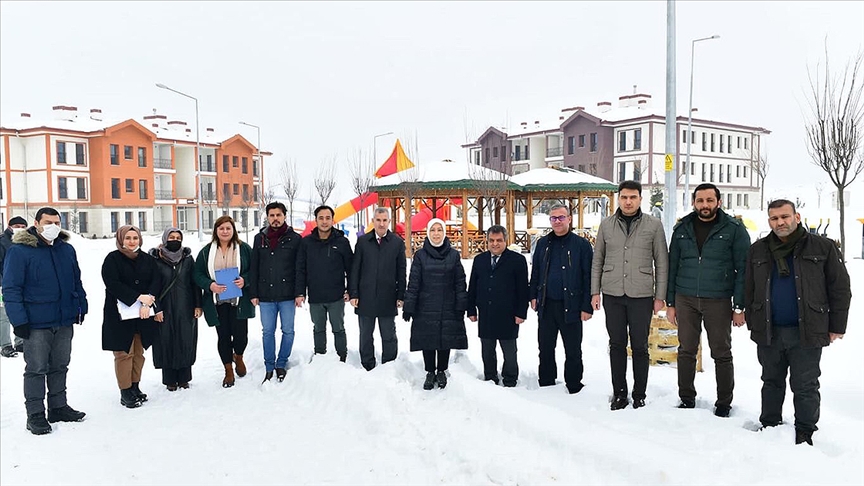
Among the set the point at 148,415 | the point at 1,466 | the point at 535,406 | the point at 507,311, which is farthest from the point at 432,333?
the point at 1,466

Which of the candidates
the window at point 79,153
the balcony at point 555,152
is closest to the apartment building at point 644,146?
the balcony at point 555,152

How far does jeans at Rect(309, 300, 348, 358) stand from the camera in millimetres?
6621

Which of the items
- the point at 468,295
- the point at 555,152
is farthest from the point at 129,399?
the point at 555,152

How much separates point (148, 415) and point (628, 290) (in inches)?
179

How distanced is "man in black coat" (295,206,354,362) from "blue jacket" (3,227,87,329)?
2.12 metres

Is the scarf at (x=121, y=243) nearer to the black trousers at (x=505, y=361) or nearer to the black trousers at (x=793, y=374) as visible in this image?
the black trousers at (x=505, y=361)

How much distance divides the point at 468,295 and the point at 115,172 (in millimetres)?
42793

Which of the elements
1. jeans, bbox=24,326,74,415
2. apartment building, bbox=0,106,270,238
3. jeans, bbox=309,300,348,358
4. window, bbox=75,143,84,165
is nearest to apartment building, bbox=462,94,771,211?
apartment building, bbox=0,106,270,238

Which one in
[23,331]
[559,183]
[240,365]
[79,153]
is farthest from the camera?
[79,153]

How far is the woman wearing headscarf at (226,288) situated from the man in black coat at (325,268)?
606 mm

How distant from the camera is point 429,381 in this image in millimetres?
6070

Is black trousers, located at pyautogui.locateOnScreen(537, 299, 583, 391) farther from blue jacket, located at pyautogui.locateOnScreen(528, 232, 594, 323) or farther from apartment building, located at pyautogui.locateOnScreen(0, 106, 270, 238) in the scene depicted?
apartment building, located at pyautogui.locateOnScreen(0, 106, 270, 238)

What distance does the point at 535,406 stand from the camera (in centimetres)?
521

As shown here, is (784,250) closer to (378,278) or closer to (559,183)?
(378,278)
